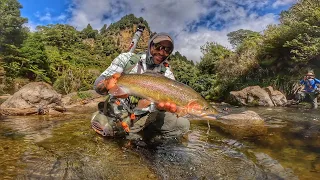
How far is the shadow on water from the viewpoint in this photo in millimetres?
3445

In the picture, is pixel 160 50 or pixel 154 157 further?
pixel 160 50

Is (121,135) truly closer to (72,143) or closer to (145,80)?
(72,143)

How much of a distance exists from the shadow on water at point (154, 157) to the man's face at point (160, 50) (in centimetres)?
169

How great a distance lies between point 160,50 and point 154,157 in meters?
2.05

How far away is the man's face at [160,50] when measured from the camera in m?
5.07

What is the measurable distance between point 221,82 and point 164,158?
20953mm

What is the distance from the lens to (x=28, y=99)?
10242mm

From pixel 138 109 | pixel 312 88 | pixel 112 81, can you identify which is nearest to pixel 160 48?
pixel 138 109

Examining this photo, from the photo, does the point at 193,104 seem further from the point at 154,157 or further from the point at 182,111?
the point at 154,157

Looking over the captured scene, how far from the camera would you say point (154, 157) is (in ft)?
14.0

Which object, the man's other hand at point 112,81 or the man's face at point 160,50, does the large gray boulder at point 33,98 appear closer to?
the man's face at point 160,50

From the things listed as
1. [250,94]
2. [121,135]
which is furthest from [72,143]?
[250,94]

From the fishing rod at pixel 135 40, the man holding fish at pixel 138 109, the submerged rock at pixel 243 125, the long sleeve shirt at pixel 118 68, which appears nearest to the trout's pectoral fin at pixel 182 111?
the man holding fish at pixel 138 109

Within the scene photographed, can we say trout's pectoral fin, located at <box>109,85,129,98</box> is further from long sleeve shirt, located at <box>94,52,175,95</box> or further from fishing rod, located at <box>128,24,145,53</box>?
fishing rod, located at <box>128,24,145,53</box>
